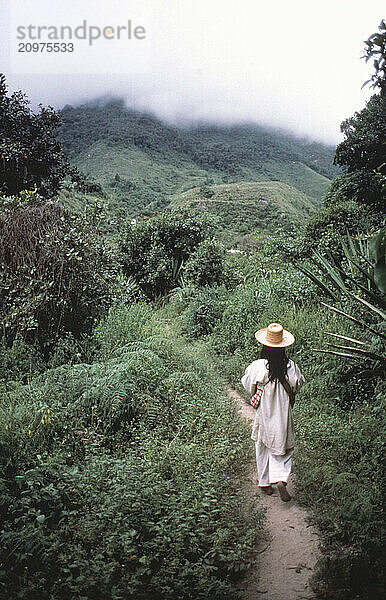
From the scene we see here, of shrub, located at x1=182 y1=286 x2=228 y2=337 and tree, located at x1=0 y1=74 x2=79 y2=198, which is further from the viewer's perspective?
tree, located at x1=0 y1=74 x2=79 y2=198

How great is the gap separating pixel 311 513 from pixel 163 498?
1197 millimetres

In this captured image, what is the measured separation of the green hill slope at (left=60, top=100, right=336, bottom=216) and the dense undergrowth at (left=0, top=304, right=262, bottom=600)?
82.5 ft

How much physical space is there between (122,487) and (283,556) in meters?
1.28

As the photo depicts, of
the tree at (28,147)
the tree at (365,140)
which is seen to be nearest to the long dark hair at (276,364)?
the tree at (28,147)

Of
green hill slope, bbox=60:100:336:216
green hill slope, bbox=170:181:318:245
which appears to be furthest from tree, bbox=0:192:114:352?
green hill slope, bbox=60:100:336:216

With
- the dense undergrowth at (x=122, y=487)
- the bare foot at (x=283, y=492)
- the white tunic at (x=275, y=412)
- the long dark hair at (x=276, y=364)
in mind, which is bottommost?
the bare foot at (x=283, y=492)

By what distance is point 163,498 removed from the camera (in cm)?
364

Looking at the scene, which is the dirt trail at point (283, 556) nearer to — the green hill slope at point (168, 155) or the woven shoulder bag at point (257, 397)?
the woven shoulder bag at point (257, 397)

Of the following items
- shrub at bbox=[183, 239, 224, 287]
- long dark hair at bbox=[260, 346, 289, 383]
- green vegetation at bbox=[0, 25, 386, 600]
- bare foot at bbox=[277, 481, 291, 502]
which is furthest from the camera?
shrub at bbox=[183, 239, 224, 287]

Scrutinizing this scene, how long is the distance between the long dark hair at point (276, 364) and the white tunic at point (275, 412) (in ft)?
0.15

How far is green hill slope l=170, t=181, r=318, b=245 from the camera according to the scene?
1031 inches

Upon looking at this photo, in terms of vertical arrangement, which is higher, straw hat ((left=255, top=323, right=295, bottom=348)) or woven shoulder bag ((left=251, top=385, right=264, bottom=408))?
straw hat ((left=255, top=323, right=295, bottom=348))

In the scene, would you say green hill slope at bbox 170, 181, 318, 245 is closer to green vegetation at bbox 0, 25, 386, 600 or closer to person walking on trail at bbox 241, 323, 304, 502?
green vegetation at bbox 0, 25, 386, 600

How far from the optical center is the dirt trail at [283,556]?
2945 mm
